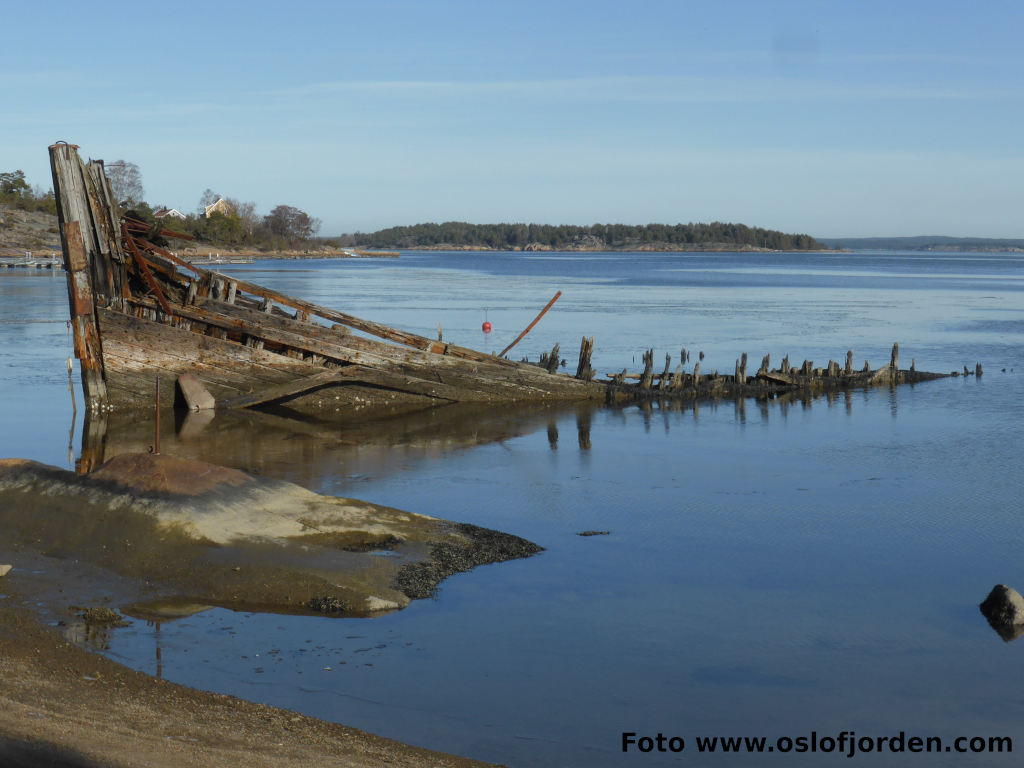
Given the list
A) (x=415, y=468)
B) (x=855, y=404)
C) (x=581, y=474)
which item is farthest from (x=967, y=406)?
(x=415, y=468)

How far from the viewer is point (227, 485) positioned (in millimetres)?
12117

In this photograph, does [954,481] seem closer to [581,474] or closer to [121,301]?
[581,474]

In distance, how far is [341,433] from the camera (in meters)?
21.5

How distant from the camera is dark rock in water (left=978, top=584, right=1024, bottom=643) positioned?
10.8 metres

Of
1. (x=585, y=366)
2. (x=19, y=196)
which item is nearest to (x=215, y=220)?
(x=19, y=196)

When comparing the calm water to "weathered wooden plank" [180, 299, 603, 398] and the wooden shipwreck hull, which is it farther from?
the wooden shipwreck hull

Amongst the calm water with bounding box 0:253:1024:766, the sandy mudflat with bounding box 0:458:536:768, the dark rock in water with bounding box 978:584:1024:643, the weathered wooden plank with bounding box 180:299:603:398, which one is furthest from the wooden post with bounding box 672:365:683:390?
the dark rock in water with bounding box 978:584:1024:643

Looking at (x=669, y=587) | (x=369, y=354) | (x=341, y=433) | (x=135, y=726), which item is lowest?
(x=669, y=587)

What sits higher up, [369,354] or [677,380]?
[369,354]

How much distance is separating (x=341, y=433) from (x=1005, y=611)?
538 inches

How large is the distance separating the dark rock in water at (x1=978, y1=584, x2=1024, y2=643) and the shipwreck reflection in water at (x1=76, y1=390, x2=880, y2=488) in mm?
9648

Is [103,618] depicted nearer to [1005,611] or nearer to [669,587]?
[669,587]

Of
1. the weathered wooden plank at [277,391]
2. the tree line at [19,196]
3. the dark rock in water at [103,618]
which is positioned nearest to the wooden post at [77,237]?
the weathered wooden plank at [277,391]

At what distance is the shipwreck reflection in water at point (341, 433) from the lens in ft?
59.9
